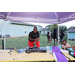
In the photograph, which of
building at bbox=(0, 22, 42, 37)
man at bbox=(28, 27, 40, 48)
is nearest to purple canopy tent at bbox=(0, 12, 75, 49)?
man at bbox=(28, 27, 40, 48)

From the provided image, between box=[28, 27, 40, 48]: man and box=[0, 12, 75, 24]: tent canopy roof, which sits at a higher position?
box=[0, 12, 75, 24]: tent canopy roof

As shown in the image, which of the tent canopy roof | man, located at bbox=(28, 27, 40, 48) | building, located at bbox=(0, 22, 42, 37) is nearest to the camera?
the tent canopy roof

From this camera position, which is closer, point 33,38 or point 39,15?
point 39,15

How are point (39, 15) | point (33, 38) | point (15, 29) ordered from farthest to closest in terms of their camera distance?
1. point (15, 29)
2. point (33, 38)
3. point (39, 15)

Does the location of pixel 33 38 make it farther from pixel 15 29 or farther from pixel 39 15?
pixel 15 29

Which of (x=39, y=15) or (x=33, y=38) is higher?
(x=39, y=15)

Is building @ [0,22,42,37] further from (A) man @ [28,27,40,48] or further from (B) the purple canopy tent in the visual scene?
(A) man @ [28,27,40,48]

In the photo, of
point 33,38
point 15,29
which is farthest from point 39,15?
point 15,29

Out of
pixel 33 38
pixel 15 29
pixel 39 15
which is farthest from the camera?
pixel 15 29

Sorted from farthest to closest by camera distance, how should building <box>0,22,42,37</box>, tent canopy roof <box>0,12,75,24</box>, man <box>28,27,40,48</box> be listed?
building <box>0,22,42,37</box> < man <box>28,27,40,48</box> < tent canopy roof <box>0,12,75,24</box>

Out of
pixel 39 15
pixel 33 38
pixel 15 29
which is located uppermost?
pixel 15 29

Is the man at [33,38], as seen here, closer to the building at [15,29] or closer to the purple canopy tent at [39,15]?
the purple canopy tent at [39,15]

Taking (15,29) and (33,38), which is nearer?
(33,38)

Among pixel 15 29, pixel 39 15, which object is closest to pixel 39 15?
pixel 39 15
